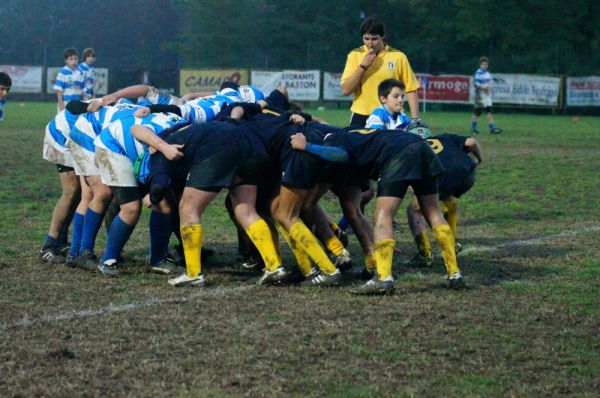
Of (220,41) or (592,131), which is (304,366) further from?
(220,41)

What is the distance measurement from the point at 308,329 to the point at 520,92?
38.9m

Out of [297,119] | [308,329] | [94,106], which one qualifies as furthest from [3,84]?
[308,329]

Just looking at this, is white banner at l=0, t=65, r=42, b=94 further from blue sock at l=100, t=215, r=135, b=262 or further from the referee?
blue sock at l=100, t=215, r=135, b=262

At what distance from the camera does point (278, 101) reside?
9.55 meters

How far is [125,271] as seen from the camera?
887cm

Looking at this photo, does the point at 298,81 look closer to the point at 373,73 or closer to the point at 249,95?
the point at 373,73

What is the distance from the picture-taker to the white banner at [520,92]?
44.0 metres

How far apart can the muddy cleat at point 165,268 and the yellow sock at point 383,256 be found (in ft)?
6.10

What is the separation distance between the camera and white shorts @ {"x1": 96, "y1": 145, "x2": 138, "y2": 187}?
28.0 feet

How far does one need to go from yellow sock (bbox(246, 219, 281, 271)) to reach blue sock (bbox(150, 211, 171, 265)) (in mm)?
974

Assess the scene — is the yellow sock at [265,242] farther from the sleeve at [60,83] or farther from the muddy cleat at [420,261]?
the sleeve at [60,83]

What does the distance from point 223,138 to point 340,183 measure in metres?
0.97

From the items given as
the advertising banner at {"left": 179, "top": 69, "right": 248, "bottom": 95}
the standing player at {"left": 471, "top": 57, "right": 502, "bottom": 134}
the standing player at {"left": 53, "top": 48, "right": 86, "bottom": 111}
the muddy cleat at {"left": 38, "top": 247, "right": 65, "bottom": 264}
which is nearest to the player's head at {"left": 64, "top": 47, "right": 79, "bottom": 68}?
the standing player at {"left": 53, "top": 48, "right": 86, "bottom": 111}

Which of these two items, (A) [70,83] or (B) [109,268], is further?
(A) [70,83]
